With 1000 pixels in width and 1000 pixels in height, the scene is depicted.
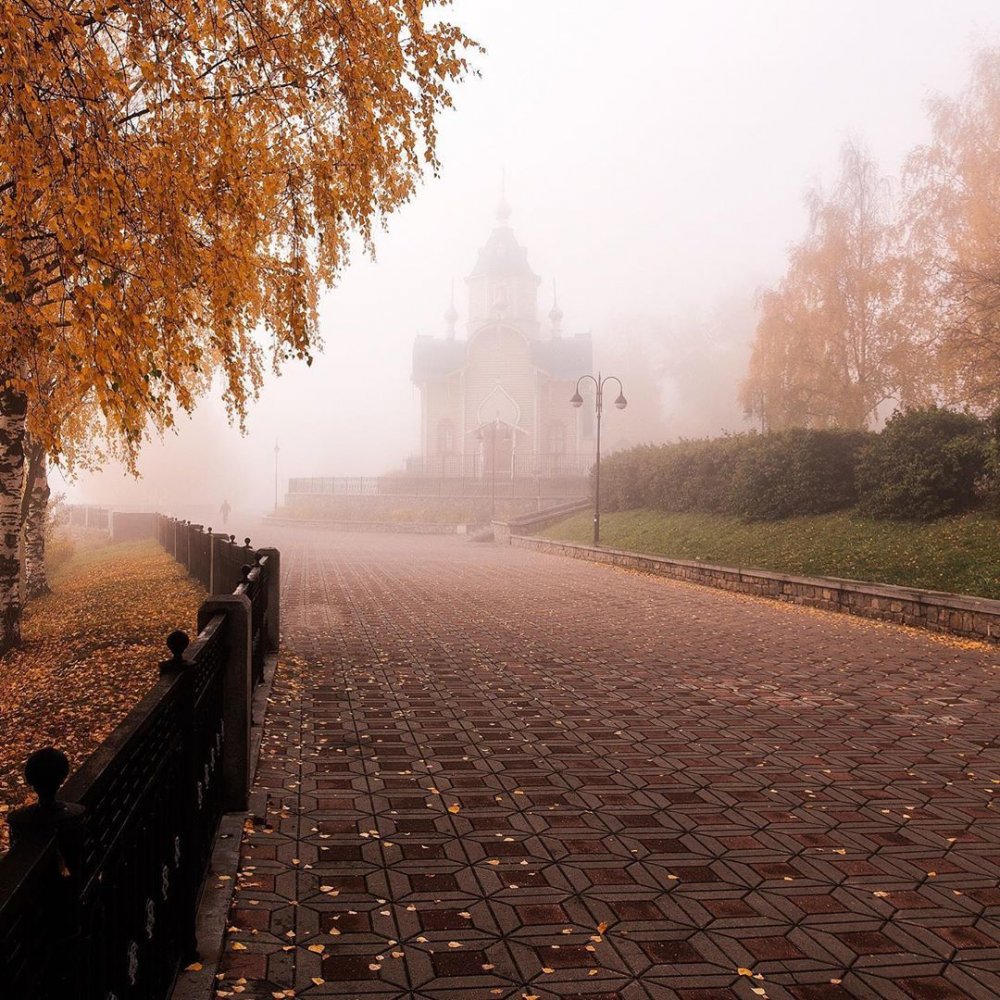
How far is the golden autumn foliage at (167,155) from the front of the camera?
5.07 metres

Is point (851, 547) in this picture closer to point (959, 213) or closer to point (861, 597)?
point (861, 597)

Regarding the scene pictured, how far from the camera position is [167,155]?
553 cm

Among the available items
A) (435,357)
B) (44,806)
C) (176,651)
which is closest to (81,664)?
(176,651)

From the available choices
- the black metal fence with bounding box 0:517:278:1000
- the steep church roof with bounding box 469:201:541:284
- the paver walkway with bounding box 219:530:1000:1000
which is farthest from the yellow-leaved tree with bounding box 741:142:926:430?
the steep church roof with bounding box 469:201:541:284

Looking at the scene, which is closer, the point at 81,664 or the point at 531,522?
the point at 81,664

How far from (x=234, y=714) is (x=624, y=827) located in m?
2.30

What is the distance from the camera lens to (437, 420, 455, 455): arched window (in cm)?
5741

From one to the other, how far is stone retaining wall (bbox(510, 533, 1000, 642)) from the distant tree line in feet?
30.1

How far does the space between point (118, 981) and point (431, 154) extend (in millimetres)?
6602

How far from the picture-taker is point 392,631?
11.4m

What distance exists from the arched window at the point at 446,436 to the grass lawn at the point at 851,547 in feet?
108

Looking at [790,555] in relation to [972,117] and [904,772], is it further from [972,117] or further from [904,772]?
[972,117]

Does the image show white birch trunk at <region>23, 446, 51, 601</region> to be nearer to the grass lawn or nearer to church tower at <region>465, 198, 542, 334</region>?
the grass lawn

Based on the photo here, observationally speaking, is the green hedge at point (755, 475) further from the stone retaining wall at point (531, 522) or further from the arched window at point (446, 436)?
the arched window at point (446, 436)
